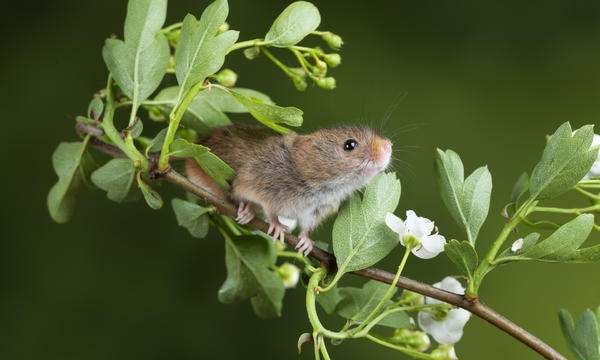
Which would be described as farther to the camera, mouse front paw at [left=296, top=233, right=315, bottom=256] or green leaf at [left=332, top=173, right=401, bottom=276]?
mouse front paw at [left=296, top=233, right=315, bottom=256]

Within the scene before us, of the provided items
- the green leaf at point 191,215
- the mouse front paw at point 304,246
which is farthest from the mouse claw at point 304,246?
the green leaf at point 191,215

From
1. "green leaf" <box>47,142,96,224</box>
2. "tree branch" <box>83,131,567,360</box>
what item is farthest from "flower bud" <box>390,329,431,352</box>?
"green leaf" <box>47,142,96,224</box>

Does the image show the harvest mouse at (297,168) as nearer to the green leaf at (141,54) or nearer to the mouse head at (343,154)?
the mouse head at (343,154)

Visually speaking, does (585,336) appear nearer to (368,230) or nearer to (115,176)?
(368,230)

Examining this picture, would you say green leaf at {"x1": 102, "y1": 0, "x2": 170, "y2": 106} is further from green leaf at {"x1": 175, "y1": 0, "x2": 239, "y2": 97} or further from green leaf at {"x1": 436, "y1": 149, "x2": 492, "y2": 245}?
green leaf at {"x1": 436, "y1": 149, "x2": 492, "y2": 245}

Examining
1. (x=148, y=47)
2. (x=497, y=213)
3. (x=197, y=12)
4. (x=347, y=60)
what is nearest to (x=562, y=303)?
(x=497, y=213)

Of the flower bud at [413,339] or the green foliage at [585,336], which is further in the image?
the flower bud at [413,339]

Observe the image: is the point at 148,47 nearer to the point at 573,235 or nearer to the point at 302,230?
the point at 302,230
